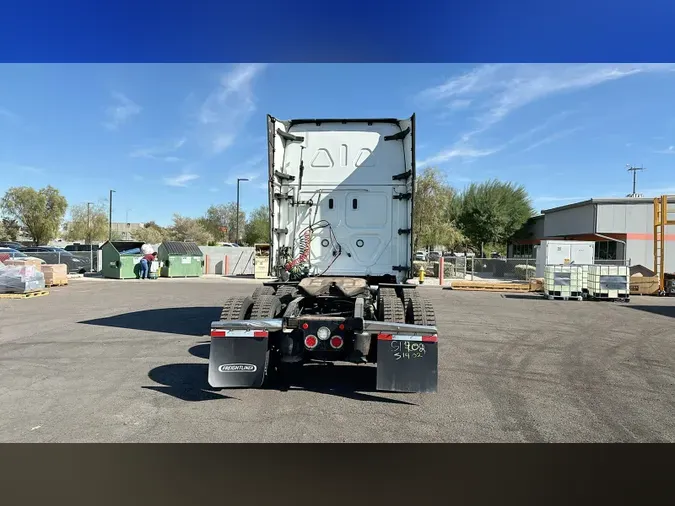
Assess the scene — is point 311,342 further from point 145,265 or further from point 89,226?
point 89,226

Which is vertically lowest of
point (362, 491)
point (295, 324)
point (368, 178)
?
point (362, 491)

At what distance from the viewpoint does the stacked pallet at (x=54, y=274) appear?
63.6 ft

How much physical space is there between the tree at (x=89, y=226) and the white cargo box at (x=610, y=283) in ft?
196

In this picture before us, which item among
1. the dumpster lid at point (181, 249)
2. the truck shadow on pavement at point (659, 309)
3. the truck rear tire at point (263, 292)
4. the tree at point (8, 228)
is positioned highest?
the tree at point (8, 228)

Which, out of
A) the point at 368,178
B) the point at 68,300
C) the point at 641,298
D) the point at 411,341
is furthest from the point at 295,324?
the point at 641,298

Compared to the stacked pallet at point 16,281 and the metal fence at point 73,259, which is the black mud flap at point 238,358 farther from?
the metal fence at point 73,259

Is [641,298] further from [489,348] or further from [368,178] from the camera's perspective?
[368,178]

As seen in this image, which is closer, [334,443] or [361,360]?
[334,443]

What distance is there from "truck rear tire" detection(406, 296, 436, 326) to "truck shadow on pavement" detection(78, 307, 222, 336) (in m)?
5.02

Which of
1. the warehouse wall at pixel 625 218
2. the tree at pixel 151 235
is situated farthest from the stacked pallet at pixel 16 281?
the tree at pixel 151 235

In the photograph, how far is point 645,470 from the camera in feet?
11.8

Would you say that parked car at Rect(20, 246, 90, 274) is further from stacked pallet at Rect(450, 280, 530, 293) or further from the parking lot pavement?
stacked pallet at Rect(450, 280, 530, 293)

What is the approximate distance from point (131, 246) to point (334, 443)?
Result: 27381mm

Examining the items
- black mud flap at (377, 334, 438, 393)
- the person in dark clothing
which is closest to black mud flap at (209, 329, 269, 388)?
black mud flap at (377, 334, 438, 393)
